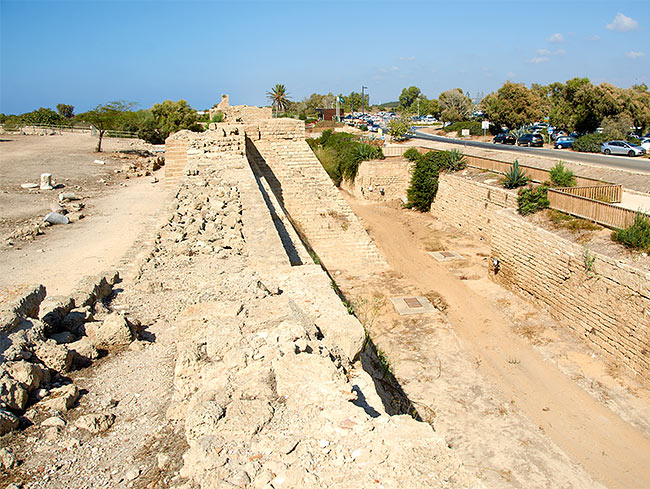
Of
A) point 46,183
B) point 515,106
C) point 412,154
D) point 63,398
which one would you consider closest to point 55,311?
point 63,398

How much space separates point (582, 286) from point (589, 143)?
20144 mm

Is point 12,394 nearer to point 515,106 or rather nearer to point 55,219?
point 55,219

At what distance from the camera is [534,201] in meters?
13.8

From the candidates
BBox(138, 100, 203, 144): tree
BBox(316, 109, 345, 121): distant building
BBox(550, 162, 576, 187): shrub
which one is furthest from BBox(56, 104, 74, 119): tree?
BBox(550, 162, 576, 187): shrub

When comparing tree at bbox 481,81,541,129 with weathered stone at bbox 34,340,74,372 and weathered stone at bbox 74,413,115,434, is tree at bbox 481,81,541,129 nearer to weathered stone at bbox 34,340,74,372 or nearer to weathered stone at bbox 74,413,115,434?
weathered stone at bbox 34,340,74,372

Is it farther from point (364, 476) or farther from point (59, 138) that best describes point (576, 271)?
point (59, 138)

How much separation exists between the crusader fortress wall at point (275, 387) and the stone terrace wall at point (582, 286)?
6983 millimetres

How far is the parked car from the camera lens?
107 ft

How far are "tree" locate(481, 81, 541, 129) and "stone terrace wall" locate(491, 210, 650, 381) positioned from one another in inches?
1071

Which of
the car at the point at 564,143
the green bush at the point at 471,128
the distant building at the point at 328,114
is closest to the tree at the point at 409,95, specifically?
the distant building at the point at 328,114

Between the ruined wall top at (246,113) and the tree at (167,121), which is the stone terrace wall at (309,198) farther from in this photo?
the tree at (167,121)

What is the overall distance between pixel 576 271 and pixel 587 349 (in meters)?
1.71

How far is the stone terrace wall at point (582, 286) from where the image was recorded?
9156 mm

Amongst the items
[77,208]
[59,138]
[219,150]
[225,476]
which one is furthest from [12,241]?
[59,138]
